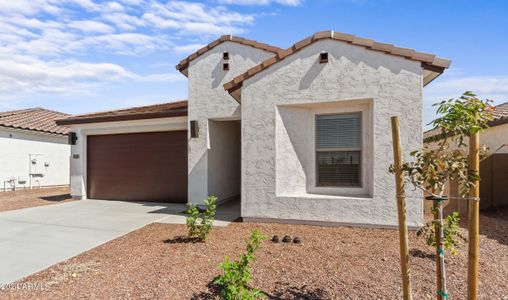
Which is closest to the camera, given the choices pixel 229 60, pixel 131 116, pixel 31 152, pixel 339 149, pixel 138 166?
pixel 339 149

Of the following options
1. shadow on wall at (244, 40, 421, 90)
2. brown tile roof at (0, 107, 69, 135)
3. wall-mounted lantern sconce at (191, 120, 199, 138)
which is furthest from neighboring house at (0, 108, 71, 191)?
shadow on wall at (244, 40, 421, 90)

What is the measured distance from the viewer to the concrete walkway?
470cm

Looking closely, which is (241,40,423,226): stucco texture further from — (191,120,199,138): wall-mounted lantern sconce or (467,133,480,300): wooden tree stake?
(467,133,480,300): wooden tree stake

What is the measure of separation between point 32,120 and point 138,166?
10.7 meters

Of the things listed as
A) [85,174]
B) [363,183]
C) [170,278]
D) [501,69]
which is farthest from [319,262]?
[85,174]

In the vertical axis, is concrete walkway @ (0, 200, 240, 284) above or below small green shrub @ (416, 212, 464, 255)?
below

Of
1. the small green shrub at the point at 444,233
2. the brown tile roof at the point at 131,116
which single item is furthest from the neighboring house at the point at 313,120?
the small green shrub at the point at 444,233

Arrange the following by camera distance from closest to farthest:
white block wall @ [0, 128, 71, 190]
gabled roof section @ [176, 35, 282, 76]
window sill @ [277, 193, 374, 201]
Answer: window sill @ [277, 193, 374, 201]
gabled roof section @ [176, 35, 282, 76]
white block wall @ [0, 128, 71, 190]

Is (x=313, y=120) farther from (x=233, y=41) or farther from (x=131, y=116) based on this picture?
(x=131, y=116)

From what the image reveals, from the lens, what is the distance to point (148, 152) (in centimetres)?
1057

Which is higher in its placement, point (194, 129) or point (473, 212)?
point (194, 129)

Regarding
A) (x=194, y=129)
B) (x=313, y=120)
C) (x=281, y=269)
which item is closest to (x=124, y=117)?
(x=194, y=129)

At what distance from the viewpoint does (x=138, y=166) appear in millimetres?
10727

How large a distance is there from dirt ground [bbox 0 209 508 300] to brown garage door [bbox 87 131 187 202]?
448cm
